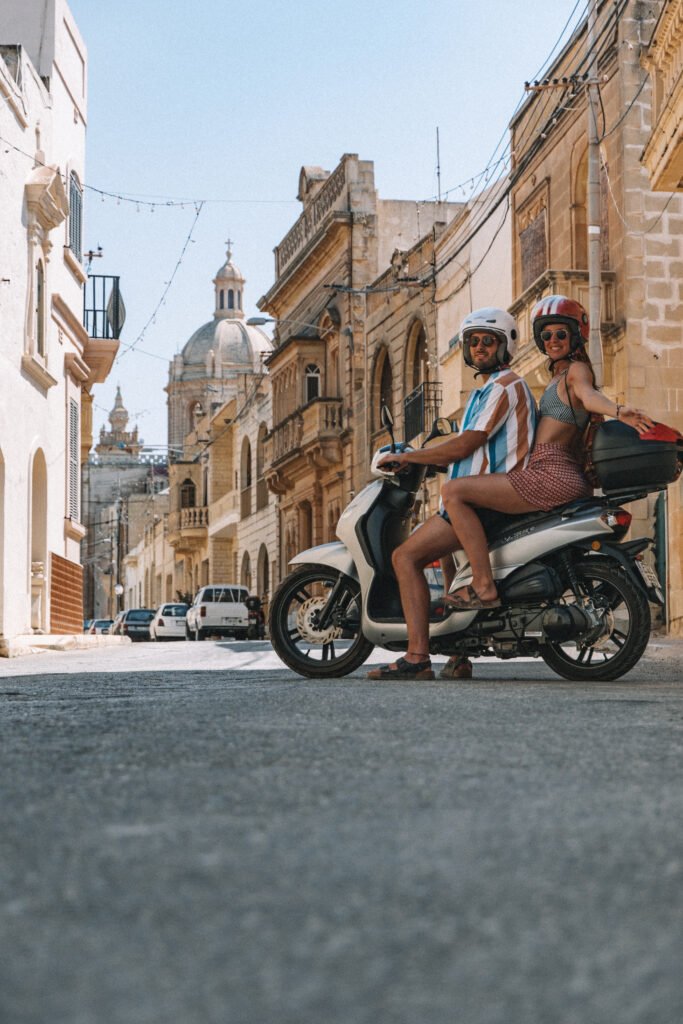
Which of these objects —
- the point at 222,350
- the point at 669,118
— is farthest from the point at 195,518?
the point at 222,350

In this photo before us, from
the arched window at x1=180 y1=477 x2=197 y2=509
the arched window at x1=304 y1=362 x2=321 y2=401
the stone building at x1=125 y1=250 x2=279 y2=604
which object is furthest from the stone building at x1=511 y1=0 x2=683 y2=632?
the arched window at x1=180 y1=477 x2=197 y2=509

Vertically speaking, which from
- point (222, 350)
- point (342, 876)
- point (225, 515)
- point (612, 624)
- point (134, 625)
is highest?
point (222, 350)

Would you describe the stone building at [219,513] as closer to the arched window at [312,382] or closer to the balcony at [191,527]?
the balcony at [191,527]

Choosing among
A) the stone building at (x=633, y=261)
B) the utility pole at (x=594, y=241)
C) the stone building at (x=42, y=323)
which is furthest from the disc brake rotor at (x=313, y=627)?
the stone building at (x=633, y=261)

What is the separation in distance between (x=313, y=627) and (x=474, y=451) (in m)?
1.31

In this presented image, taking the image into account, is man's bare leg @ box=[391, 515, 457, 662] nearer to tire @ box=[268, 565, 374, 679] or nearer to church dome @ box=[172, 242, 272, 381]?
tire @ box=[268, 565, 374, 679]

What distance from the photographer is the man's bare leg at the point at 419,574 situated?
7250 mm

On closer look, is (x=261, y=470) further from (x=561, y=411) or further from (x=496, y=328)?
(x=561, y=411)

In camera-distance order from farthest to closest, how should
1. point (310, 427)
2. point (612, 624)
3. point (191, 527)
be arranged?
point (191, 527) < point (310, 427) < point (612, 624)

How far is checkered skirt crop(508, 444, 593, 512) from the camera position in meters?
7.00

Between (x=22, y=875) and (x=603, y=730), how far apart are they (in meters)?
2.43

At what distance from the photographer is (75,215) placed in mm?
27766

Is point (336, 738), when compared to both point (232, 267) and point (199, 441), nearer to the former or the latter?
point (199, 441)

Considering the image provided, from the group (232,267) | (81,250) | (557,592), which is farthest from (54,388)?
(232,267)
